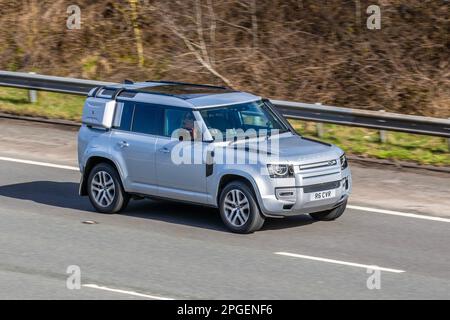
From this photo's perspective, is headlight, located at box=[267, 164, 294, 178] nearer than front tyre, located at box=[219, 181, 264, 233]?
Yes

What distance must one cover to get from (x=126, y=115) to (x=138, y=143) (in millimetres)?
530

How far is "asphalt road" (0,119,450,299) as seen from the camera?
10.7 metres

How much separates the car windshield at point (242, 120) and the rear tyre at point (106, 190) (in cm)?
163

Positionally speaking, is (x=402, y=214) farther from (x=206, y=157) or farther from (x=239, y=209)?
(x=206, y=157)

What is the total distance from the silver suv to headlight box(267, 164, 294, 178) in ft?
0.04

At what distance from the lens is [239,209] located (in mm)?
13070

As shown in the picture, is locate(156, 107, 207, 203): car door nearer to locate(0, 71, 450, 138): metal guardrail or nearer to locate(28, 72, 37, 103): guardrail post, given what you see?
locate(0, 71, 450, 138): metal guardrail

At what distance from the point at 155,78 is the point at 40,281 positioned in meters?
14.0

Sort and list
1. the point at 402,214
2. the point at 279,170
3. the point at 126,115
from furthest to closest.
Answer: the point at 402,214, the point at 126,115, the point at 279,170
